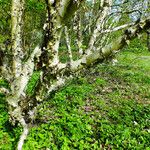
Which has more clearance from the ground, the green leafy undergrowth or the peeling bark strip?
the peeling bark strip

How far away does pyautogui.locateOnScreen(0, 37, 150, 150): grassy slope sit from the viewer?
25.4 ft

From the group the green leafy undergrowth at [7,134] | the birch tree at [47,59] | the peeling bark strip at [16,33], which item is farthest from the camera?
the green leafy undergrowth at [7,134]

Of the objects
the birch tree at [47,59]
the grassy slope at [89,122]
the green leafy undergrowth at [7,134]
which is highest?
the birch tree at [47,59]

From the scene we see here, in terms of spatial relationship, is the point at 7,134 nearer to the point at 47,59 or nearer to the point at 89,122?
the point at 89,122

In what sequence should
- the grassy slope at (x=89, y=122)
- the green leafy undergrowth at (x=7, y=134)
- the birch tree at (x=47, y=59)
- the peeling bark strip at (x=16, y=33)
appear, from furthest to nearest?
the grassy slope at (x=89, y=122) → the green leafy undergrowth at (x=7, y=134) → the peeling bark strip at (x=16, y=33) → the birch tree at (x=47, y=59)

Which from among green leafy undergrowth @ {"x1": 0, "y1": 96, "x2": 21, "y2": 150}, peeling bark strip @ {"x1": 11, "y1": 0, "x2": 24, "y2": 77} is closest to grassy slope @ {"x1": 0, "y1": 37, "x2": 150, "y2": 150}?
green leafy undergrowth @ {"x1": 0, "y1": 96, "x2": 21, "y2": 150}

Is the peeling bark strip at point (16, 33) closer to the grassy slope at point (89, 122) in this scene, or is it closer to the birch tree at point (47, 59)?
the birch tree at point (47, 59)

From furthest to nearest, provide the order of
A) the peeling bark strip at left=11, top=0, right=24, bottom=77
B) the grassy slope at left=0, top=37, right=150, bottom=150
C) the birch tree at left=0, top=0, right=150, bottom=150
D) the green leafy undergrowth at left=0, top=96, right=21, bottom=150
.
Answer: the grassy slope at left=0, top=37, right=150, bottom=150 → the green leafy undergrowth at left=0, top=96, right=21, bottom=150 → the peeling bark strip at left=11, top=0, right=24, bottom=77 → the birch tree at left=0, top=0, right=150, bottom=150

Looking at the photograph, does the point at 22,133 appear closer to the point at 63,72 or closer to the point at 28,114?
the point at 28,114

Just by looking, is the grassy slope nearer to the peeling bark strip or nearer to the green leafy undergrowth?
the green leafy undergrowth

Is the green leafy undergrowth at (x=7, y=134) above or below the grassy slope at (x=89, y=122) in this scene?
above

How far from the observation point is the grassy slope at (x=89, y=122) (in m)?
7.75

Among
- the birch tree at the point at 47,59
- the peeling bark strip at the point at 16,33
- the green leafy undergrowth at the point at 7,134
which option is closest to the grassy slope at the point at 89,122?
the green leafy undergrowth at the point at 7,134

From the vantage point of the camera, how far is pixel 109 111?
1038 centimetres
